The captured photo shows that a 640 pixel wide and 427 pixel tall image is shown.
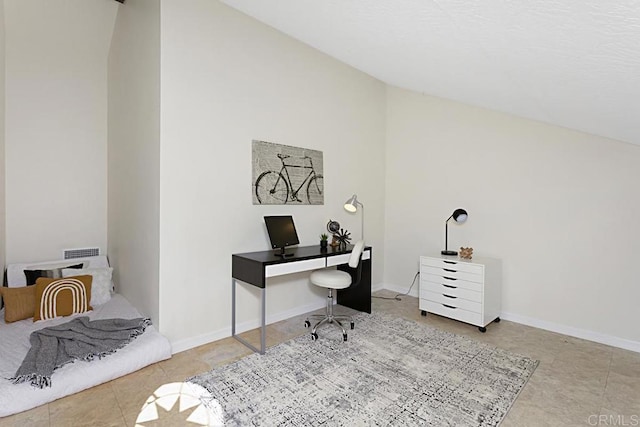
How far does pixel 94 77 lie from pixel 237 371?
3.64 m

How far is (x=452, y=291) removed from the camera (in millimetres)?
3336

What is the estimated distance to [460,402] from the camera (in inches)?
79.7

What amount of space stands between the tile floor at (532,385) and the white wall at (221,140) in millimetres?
340

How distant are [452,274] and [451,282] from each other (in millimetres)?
85

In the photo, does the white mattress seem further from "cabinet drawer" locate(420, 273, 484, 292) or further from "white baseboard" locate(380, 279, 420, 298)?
"white baseboard" locate(380, 279, 420, 298)

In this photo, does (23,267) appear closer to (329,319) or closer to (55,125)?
(55,125)

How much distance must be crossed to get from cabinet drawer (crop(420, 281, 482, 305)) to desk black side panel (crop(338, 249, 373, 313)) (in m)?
0.59

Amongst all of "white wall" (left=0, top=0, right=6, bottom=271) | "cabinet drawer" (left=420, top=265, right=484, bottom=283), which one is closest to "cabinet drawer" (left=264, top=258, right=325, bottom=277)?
"cabinet drawer" (left=420, top=265, right=484, bottom=283)

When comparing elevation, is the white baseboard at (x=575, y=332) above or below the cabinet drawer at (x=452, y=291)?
below

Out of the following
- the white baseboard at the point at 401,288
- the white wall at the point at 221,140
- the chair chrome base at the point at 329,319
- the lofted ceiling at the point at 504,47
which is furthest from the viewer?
the white baseboard at the point at 401,288

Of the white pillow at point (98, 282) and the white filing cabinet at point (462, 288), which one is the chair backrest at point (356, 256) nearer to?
Result: the white filing cabinet at point (462, 288)

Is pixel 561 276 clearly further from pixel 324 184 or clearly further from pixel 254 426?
pixel 254 426

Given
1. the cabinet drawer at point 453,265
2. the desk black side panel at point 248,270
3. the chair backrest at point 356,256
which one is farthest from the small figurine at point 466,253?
the desk black side panel at point 248,270

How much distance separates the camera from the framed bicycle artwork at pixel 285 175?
3.16 m
